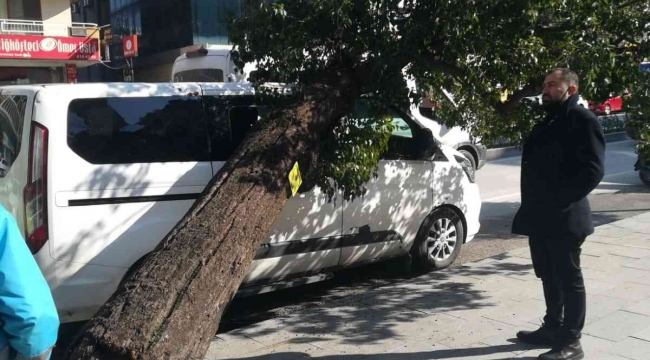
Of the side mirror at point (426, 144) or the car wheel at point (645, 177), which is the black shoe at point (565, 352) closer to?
the side mirror at point (426, 144)

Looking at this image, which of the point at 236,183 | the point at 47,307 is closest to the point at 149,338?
the point at 47,307

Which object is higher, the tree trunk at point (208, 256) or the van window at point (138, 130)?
the van window at point (138, 130)

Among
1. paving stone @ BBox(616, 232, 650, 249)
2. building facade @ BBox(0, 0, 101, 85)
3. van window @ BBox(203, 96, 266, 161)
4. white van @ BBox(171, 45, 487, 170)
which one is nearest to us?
van window @ BBox(203, 96, 266, 161)

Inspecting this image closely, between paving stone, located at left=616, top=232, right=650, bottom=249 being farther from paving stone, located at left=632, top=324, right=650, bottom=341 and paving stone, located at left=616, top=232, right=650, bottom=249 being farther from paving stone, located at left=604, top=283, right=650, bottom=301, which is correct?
paving stone, located at left=632, top=324, right=650, bottom=341

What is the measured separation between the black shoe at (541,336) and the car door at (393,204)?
1924 mm

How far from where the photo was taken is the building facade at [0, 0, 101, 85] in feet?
76.1

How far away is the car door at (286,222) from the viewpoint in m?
5.41

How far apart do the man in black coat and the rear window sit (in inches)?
292

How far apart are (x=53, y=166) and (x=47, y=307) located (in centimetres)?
253

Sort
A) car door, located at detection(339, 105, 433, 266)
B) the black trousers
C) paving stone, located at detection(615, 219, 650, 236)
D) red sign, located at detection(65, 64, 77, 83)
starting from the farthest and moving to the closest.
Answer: red sign, located at detection(65, 64, 77, 83)
paving stone, located at detection(615, 219, 650, 236)
car door, located at detection(339, 105, 433, 266)
the black trousers

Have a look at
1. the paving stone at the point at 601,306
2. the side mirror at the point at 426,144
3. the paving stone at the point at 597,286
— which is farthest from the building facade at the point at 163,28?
the paving stone at the point at 601,306

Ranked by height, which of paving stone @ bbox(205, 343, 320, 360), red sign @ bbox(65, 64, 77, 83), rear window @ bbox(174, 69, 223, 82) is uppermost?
red sign @ bbox(65, 64, 77, 83)

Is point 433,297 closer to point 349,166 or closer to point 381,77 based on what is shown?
point 349,166

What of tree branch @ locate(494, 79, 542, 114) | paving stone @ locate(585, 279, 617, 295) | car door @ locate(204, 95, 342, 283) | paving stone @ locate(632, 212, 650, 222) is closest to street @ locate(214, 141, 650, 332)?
car door @ locate(204, 95, 342, 283)
